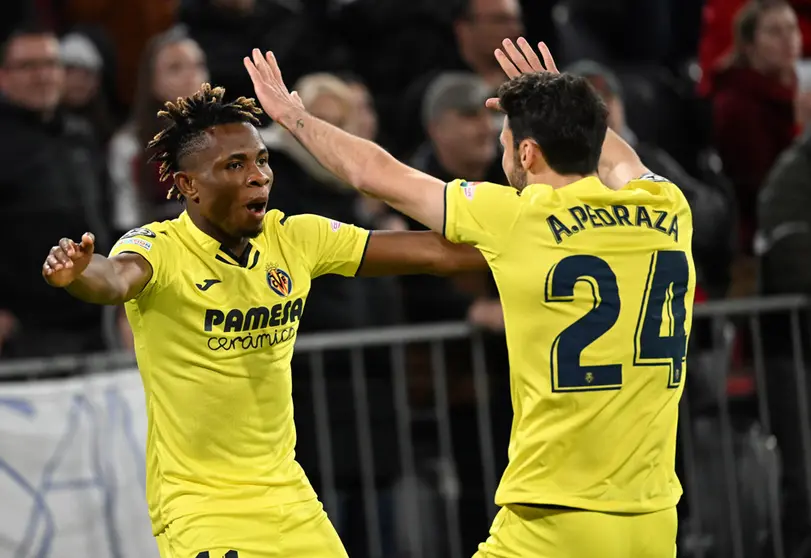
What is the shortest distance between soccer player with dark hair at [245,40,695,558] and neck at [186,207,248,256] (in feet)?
2.72

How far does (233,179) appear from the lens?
5328 millimetres

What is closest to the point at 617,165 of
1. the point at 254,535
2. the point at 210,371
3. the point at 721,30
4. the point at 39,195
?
the point at 210,371

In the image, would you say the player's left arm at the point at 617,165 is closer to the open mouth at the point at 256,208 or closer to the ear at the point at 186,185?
the open mouth at the point at 256,208

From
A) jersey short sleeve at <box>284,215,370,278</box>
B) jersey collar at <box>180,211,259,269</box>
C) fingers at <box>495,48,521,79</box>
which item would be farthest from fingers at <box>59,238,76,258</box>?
fingers at <box>495,48,521,79</box>

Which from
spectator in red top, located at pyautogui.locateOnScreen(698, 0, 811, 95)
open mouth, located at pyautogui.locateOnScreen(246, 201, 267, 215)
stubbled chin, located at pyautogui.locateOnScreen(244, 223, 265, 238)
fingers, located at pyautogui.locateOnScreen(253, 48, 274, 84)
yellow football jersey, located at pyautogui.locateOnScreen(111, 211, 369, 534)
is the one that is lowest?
yellow football jersey, located at pyautogui.locateOnScreen(111, 211, 369, 534)

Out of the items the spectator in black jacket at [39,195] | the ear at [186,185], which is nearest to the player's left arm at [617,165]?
the ear at [186,185]

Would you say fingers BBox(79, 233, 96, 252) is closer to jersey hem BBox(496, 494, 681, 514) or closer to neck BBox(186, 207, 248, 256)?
neck BBox(186, 207, 248, 256)

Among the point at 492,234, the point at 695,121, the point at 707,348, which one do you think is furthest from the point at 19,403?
the point at 695,121

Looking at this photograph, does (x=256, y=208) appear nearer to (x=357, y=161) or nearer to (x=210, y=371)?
(x=357, y=161)

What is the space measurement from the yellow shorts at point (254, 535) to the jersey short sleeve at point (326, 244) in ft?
2.96

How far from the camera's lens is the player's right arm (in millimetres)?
4598

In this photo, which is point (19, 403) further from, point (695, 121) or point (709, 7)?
point (709, 7)

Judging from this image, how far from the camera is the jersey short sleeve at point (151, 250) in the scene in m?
5.15

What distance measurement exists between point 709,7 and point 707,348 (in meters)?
3.21
